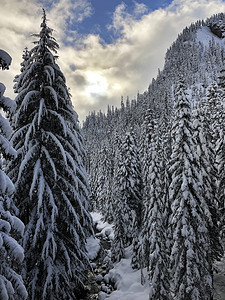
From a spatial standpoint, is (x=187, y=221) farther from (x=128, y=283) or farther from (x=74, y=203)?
(x=128, y=283)

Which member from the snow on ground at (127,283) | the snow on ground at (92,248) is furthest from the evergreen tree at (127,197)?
the snow on ground at (92,248)

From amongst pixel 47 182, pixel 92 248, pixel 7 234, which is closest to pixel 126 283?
pixel 92 248

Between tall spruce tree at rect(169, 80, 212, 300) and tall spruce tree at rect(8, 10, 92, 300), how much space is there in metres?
7.92

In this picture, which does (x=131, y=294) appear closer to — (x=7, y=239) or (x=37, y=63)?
(x=7, y=239)

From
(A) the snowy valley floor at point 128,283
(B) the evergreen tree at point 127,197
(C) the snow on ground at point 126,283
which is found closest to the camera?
(A) the snowy valley floor at point 128,283

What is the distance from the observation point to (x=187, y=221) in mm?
15758

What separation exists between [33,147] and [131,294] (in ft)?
66.4

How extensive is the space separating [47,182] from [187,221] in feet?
36.9

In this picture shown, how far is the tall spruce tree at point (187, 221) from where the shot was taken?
15.0 metres

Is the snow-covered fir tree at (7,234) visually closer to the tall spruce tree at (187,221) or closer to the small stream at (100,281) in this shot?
the tall spruce tree at (187,221)

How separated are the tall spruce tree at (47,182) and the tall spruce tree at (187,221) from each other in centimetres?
792

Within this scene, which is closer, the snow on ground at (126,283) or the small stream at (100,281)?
the snow on ground at (126,283)

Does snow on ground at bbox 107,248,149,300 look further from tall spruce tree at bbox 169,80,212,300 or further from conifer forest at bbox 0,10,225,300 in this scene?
tall spruce tree at bbox 169,80,212,300

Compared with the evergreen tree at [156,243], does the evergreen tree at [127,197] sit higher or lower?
higher
